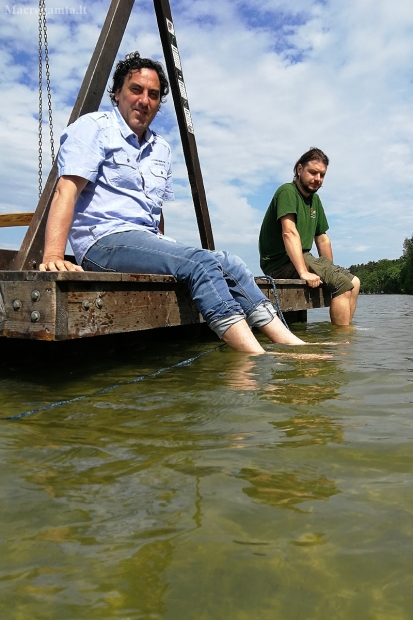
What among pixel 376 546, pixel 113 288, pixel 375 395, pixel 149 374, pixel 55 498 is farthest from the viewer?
pixel 149 374

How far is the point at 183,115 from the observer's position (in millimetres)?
6250

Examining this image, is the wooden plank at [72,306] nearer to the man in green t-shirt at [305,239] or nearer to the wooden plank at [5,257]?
the wooden plank at [5,257]

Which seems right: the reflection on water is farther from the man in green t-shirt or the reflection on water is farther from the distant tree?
the distant tree

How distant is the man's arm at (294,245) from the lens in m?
5.64

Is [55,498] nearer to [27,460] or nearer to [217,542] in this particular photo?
[27,460]

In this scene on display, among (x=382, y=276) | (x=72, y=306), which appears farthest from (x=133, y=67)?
(x=382, y=276)

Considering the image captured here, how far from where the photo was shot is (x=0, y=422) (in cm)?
190

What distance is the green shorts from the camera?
5.99m

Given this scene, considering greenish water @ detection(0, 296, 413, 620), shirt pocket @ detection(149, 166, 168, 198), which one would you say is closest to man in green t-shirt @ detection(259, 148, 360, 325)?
shirt pocket @ detection(149, 166, 168, 198)

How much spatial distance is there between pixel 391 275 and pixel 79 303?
11852 cm

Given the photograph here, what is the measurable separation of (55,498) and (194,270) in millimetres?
2112

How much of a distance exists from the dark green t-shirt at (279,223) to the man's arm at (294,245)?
0.09 meters

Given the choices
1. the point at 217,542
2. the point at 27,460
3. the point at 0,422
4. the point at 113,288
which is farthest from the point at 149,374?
the point at 217,542

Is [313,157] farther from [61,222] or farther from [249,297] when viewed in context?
[61,222]
